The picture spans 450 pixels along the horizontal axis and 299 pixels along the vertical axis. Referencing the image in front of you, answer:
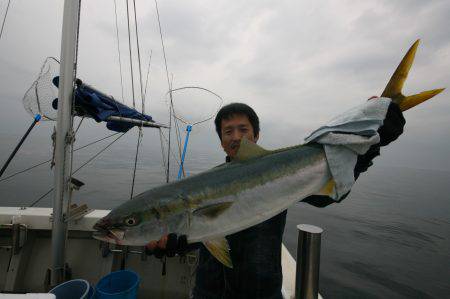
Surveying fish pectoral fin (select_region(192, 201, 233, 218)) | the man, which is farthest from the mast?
fish pectoral fin (select_region(192, 201, 233, 218))

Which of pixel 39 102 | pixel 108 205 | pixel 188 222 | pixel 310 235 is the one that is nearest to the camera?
pixel 188 222

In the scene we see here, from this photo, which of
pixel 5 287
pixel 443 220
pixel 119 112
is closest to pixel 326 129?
pixel 119 112

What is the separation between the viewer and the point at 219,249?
8.23 ft

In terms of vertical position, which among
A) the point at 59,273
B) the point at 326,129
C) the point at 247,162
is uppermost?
the point at 326,129

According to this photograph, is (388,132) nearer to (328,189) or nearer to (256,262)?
(328,189)

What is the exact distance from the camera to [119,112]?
19.0 ft

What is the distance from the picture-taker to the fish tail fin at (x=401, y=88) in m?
2.65

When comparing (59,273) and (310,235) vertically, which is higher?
(310,235)

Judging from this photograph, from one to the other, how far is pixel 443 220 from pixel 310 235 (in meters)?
38.5

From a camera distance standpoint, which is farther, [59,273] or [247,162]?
[59,273]

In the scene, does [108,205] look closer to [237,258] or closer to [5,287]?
[5,287]

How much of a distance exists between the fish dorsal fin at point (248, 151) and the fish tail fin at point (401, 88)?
1.68 meters

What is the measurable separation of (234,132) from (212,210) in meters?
1.40

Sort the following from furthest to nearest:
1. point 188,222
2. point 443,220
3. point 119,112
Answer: point 443,220 < point 119,112 < point 188,222
